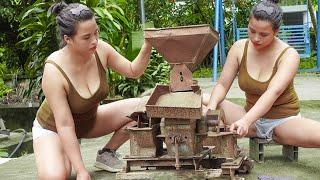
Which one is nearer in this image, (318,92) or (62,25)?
(62,25)

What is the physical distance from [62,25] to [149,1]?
11293 mm

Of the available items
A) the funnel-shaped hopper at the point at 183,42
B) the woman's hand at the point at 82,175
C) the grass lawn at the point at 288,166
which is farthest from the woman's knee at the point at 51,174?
the grass lawn at the point at 288,166

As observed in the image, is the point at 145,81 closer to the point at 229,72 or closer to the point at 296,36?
the point at 296,36

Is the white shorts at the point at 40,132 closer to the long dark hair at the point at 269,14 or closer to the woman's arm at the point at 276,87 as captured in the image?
the woman's arm at the point at 276,87

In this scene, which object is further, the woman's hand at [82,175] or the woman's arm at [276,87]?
the woman's arm at [276,87]

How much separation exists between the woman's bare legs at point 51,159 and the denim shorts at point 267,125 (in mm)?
1197

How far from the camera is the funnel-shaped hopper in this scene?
278 centimetres

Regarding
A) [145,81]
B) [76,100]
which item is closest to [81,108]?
[76,100]

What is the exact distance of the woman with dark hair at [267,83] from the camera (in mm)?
3031

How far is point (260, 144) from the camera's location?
11.0 ft

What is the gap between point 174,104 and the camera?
2.79 m

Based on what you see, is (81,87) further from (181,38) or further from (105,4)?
(105,4)

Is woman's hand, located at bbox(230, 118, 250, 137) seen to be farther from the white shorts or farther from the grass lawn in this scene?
the white shorts

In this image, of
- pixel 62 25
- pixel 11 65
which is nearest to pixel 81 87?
pixel 62 25
